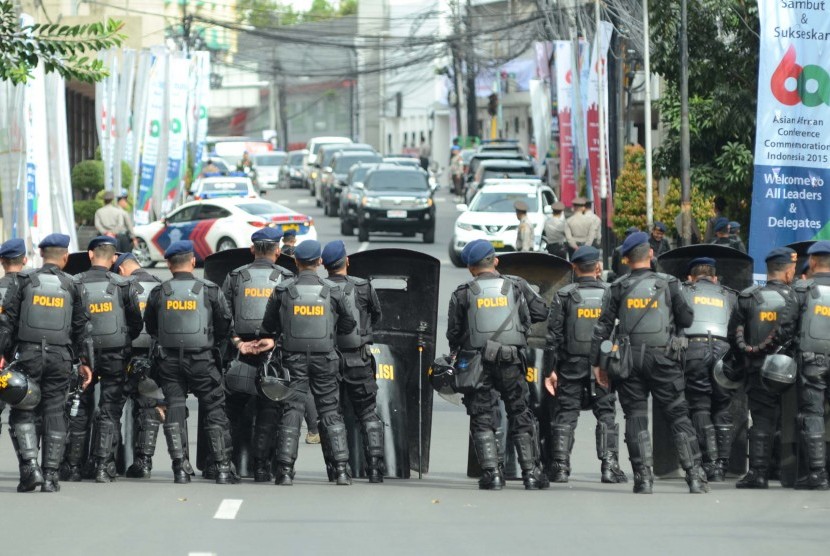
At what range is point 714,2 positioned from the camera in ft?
70.2

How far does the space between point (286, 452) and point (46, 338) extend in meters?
1.79

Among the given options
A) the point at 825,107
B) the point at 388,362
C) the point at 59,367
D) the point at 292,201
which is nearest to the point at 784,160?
the point at 825,107

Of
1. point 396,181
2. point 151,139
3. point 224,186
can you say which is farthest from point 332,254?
point 224,186

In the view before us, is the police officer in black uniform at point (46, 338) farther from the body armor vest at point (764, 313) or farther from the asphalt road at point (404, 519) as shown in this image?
the body armor vest at point (764, 313)

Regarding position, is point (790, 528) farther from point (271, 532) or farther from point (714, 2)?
point (714, 2)

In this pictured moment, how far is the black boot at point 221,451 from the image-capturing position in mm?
11133

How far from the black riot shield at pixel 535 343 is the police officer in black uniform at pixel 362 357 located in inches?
28.2

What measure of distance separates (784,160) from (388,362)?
16.2ft

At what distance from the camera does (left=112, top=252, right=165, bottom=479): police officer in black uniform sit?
11.3 metres

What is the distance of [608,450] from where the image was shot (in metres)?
11.3

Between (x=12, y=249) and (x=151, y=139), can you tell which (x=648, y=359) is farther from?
(x=151, y=139)

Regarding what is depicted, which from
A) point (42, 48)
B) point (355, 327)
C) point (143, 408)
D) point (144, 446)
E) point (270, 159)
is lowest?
point (270, 159)

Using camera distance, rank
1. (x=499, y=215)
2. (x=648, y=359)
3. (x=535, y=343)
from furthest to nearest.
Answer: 1. (x=499, y=215)
2. (x=535, y=343)
3. (x=648, y=359)

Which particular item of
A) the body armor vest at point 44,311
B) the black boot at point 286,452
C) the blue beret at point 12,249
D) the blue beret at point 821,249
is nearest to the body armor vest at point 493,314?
the black boot at point 286,452
